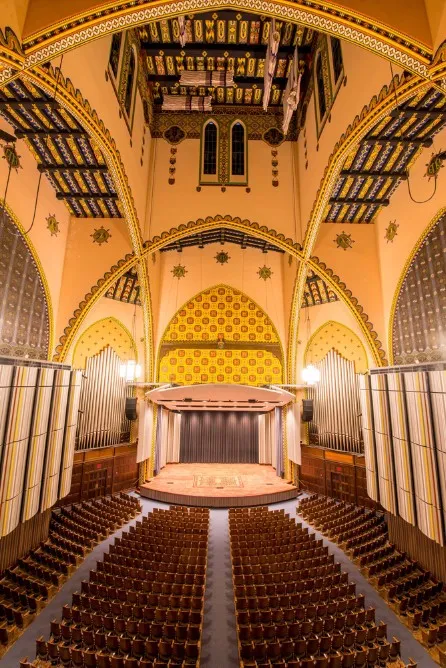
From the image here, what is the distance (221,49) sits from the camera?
1095 cm

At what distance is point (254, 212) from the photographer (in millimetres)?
11516

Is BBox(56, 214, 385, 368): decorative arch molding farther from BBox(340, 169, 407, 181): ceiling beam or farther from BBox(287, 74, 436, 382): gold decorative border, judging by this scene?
BBox(340, 169, 407, 181): ceiling beam

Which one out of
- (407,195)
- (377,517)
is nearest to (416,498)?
(377,517)

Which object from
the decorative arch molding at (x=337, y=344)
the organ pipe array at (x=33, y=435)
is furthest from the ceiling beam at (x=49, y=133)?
the decorative arch molding at (x=337, y=344)

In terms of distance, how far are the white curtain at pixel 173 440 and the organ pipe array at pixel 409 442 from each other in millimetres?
11316

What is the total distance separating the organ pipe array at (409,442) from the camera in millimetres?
7709

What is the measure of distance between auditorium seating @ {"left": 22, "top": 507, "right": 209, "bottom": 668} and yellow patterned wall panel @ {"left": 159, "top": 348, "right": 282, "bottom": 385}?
7.82 metres

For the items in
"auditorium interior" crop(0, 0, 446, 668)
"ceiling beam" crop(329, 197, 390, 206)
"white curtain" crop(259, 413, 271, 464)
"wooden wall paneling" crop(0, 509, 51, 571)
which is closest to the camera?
"auditorium interior" crop(0, 0, 446, 668)

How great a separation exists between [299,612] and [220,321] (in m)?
11.8

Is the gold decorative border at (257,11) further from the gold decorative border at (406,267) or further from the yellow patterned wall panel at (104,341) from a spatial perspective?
the yellow patterned wall panel at (104,341)

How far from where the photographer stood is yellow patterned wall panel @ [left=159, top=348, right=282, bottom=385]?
16.1 m

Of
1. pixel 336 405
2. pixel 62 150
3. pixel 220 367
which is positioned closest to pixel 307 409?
pixel 336 405

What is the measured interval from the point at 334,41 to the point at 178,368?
42.7ft

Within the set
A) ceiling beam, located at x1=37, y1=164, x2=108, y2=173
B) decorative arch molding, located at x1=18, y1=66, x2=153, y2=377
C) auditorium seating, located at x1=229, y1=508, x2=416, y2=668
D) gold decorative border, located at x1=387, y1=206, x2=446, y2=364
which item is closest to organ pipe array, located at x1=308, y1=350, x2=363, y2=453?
Answer: gold decorative border, located at x1=387, y1=206, x2=446, y2=364
